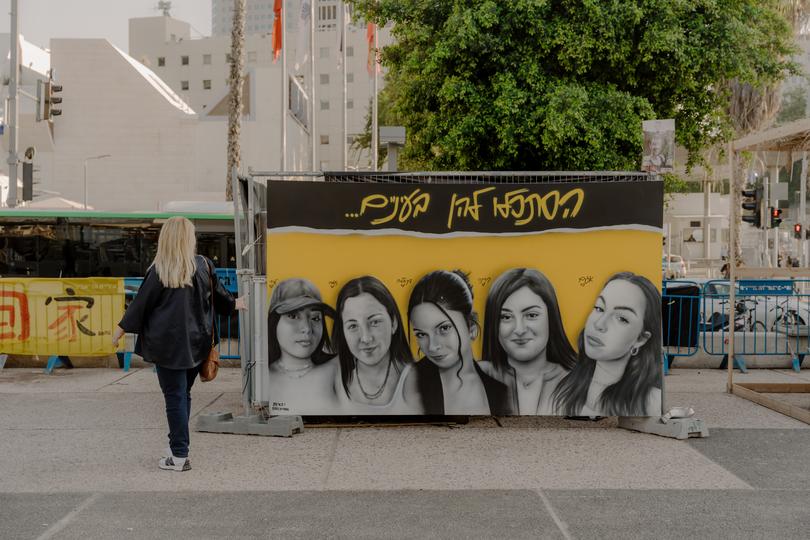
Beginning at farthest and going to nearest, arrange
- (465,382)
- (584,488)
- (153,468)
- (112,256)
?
(112,256)
(465,382)
(153,468)
(584,488)

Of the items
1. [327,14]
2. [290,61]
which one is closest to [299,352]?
[290,61]

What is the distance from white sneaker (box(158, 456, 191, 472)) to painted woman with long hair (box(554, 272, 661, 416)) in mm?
3286

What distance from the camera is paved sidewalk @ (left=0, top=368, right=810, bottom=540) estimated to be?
5145 mm

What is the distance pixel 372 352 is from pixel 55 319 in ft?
19.2

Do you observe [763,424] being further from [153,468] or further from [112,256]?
[112,256]

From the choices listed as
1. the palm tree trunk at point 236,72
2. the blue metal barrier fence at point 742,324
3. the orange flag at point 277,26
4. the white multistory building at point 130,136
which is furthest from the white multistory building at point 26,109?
the blue metal barrier fence at point 742,324

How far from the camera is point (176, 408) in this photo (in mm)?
6340

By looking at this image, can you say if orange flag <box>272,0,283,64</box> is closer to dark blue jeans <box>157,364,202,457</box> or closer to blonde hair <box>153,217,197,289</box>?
blonde hair <box>153,217,197,289</box>

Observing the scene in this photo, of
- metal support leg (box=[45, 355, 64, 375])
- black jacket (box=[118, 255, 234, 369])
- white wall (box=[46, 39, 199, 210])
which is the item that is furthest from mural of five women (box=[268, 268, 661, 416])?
Result: white wall (box=[46, 39, 199, 210])

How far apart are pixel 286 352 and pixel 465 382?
5.41 ft

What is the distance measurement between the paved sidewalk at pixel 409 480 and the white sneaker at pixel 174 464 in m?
0.09

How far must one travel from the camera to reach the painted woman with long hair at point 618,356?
303 inches

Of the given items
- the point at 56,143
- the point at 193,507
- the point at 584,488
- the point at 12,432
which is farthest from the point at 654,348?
the point at 56,143

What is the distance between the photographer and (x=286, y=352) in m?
7.75
